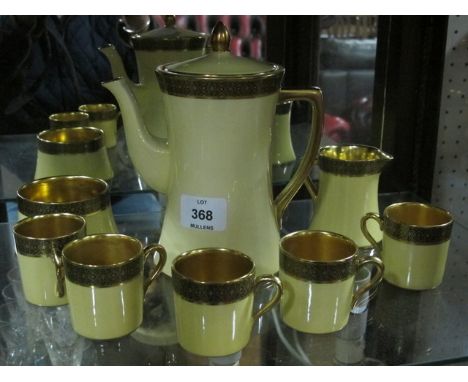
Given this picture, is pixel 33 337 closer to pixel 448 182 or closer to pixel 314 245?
pixel 314 245

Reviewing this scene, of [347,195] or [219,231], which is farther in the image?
[347,195]

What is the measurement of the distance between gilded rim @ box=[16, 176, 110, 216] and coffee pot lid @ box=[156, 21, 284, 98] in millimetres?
159

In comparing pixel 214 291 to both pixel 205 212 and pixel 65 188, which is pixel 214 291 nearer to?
pixel 205 212

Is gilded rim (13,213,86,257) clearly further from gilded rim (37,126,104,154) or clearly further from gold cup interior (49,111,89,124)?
gold cup interior (49,111,89,124)

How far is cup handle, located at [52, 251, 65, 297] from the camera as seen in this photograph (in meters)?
0.57

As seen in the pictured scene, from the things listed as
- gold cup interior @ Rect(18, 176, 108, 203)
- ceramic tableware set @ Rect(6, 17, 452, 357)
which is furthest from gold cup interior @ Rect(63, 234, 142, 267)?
gold cup interior @ Rect(18, 176, 108, 203)

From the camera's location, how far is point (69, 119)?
879 millimetres

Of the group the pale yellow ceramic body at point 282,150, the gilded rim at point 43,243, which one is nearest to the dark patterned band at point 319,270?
the gilded rim at point 43,243

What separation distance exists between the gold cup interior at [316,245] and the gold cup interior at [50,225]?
0.73ft

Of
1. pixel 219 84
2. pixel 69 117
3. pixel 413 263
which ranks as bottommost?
pixel 413 263

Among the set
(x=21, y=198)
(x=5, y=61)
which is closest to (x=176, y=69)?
(x=21, y=198)

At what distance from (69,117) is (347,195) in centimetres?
44

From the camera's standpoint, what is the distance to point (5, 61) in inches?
34.8

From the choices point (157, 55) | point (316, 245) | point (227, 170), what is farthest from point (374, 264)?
point (157, 55)
